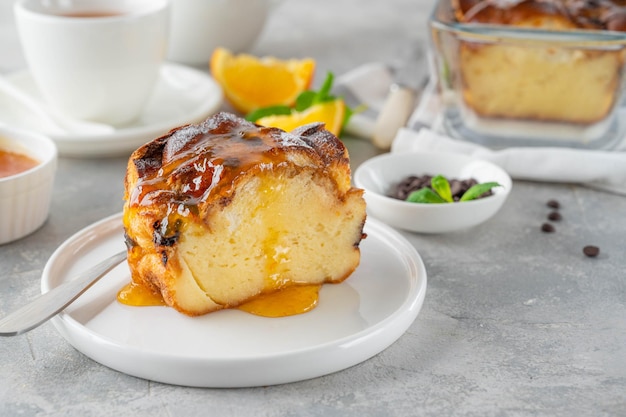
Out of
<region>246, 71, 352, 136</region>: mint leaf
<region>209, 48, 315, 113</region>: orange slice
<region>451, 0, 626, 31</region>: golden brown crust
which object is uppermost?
<region>451, 0, 626, 31</region>: golden brown crust

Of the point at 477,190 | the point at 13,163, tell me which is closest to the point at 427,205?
the point at 477,190

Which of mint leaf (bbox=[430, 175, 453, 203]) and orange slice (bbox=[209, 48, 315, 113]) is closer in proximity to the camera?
mint leaf (bbox=[430, 175, 453, 203])

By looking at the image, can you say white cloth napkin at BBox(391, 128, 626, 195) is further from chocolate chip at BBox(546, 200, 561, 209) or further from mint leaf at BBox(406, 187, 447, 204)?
mint leaf at BBox(406, 187, 447, 204)

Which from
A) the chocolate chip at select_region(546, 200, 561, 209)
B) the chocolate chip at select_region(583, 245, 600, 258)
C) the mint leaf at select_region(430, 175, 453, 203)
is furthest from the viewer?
the chocolate chip at select_region(546, 200, 561, 209)

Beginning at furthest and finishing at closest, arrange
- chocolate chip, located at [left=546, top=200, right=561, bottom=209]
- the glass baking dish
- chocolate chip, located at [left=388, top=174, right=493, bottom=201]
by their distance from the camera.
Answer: the glass baking dish → chocolate chip, located at [left=546, top=200, right=561, bottom=209] → chocolate chip, located at [left=388, top=174, right=493, bottom=201]

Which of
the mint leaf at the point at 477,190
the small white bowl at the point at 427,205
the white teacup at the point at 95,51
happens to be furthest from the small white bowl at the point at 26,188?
the mint leaf at the point at 477,190

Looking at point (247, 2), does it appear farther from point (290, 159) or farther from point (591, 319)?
point (591, 319)

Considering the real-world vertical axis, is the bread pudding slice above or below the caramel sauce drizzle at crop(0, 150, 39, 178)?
above

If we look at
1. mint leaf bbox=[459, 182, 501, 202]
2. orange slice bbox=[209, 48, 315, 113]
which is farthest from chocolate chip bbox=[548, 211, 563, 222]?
orange slice bbox=[209, 48, 315, 113]
